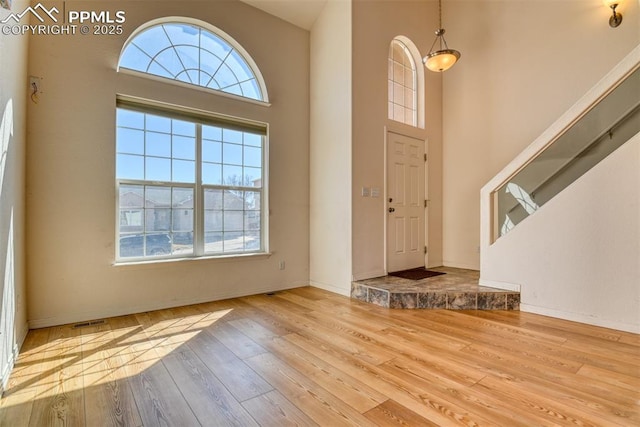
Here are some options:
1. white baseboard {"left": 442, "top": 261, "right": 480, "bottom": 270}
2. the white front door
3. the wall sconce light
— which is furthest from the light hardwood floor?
the wall sconce light

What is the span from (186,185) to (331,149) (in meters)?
1.96

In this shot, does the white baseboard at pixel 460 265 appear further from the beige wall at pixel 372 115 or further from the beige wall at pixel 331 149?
the beige wall at pixel 331 149

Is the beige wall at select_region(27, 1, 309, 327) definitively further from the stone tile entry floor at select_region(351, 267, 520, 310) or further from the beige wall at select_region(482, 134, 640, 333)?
the beige wall at select_region(482, 134, 640, 333)

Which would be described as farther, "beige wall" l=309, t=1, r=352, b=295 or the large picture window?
"beige wall" l=309, t=1, r=352, b=295

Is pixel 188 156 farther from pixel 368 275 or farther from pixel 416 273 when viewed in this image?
pixel 416 273

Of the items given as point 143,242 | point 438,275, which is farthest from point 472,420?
point 143,242

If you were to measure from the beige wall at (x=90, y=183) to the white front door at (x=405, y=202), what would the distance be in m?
2.11

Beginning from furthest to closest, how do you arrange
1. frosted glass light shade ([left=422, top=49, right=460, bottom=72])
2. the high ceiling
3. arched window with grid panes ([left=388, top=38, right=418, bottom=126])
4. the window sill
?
arched window with grid panes ([left=388, top=38, right=418, bottom=126]), the high ceiling, frosted glass light shade ([left=422, top=49, right=460, bottom=72]), the window sill

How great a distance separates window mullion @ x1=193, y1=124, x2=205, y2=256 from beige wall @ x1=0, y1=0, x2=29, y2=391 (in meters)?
1.53

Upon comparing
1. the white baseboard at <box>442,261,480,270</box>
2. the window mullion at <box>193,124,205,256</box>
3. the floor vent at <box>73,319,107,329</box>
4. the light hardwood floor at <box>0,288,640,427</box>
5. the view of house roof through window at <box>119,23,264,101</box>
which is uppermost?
the view of house roof through window at <box>119,23,264,101</box>

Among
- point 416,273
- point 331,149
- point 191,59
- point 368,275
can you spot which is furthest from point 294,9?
point 416,273

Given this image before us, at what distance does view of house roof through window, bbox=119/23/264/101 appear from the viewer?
3518mm

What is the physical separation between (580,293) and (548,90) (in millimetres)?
2865

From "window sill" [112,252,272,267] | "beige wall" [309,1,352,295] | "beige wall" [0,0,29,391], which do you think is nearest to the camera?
"beige wall" [0,0,29,391]
